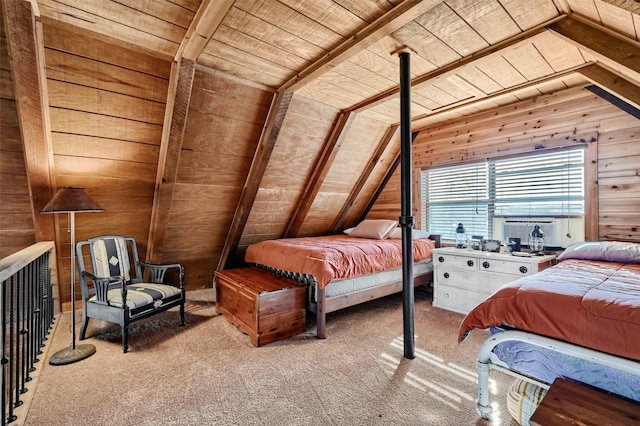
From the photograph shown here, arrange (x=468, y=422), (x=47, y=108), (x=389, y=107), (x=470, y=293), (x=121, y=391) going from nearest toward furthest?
1. (x=468, y=422)
2. (x=121, y=391)
3. (x=47, y=108)
4. (x=470, y=293)
5. (x=389, y=107)

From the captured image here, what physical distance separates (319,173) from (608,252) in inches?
108

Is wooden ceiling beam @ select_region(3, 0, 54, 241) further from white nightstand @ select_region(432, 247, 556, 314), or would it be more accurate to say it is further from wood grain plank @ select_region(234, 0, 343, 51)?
white nightstand @ select_region(432, 247, 556, 314)

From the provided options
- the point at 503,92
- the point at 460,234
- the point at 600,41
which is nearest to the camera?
the point at 600,41

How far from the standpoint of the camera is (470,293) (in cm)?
314

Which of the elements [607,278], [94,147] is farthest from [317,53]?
[607,278]

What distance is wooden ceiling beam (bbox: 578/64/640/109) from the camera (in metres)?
2.23

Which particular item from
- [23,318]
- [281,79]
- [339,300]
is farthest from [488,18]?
[23,318]

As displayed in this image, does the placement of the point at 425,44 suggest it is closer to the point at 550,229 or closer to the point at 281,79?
the point at 281,79

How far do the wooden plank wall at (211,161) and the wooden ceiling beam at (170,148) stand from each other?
0.31ft

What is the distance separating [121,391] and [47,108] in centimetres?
205

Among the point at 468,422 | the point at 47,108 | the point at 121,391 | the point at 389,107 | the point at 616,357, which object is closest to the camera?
the point at 616,357

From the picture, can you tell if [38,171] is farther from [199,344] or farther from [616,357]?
[616,357]

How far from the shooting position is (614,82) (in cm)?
239

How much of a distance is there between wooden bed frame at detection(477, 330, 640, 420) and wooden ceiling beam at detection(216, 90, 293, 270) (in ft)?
8.08
